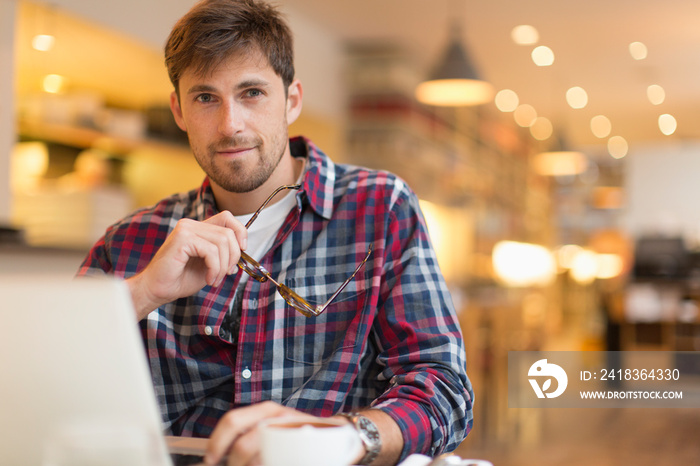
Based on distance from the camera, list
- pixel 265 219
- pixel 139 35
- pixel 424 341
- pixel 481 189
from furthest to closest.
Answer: pixel 481 189 → pixel 139 35 → pixel 265 219 → pixel 424 341

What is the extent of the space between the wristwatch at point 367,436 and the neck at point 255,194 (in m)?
0.60

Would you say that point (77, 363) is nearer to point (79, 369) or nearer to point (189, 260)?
point (79, 369)

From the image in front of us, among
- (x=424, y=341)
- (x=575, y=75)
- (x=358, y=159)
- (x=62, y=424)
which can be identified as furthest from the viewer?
(x=575, y=75)

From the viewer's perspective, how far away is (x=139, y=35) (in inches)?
180

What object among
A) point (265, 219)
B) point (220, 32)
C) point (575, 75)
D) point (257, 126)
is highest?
point (575, 75)

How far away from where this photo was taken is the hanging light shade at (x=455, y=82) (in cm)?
487

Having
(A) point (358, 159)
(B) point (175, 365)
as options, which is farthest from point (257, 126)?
(A) point (358, 159)

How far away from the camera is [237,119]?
1377mm

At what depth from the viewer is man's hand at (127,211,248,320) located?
116 centimetres

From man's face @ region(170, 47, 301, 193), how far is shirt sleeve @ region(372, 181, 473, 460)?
262mm

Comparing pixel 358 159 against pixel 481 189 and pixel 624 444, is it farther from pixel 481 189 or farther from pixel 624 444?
pixel 624 444

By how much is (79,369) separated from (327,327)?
26.2 inches

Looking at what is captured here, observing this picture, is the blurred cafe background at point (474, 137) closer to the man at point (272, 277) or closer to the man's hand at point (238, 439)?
the man at point (272, 277)

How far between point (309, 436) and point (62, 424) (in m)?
0.23
